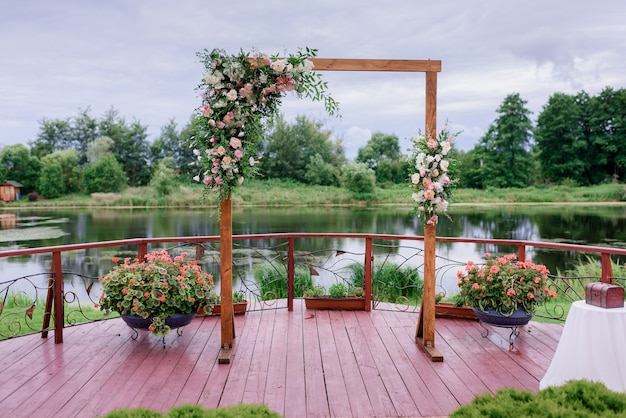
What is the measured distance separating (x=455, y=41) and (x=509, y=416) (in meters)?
19.7

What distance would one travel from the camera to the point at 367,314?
17.9 ft

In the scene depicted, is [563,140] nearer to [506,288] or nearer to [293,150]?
[293,150]

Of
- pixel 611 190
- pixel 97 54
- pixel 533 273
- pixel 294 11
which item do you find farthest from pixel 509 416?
pixel 97 54

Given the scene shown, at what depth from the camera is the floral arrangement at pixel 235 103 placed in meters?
3.99

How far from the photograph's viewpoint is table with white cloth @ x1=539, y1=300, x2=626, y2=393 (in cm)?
294

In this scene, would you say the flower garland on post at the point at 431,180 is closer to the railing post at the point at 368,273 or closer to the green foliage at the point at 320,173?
the railing post at the point at 368,273

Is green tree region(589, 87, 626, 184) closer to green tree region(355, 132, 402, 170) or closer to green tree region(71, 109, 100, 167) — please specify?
green tree region(355, 132, 402, 170)

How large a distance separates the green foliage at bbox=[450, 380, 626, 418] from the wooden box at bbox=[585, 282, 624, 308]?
109 cm

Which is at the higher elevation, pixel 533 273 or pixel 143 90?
pixel 143 90

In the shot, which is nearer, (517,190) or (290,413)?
(290,413)

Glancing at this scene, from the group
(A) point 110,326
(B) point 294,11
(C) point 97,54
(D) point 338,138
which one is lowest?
(A) point 110,326

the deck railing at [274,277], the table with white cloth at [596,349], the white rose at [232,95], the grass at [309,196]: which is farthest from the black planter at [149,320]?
the grass at [309,196]

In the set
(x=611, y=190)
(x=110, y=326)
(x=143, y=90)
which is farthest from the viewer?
(x=143, y=90)

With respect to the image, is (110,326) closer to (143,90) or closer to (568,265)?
(568,265)
